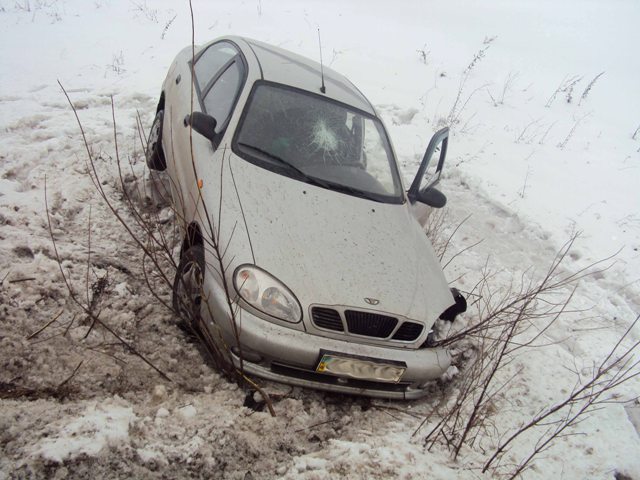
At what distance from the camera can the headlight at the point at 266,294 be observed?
2.41m

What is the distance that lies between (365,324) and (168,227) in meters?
2.16

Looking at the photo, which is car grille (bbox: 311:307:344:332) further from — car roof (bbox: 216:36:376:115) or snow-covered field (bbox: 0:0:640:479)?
car roof (bbox: 216:36:376:115)

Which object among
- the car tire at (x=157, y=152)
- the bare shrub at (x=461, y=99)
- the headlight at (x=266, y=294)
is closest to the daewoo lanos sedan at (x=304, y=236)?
the headlight at (x=266, y=294)

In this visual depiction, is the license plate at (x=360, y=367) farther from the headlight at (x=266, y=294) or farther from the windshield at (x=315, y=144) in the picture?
the windshield at (x=315, y=144)

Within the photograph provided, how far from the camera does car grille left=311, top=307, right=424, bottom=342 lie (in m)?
2.47

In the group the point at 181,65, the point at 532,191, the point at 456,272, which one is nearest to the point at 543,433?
the point at 456,272

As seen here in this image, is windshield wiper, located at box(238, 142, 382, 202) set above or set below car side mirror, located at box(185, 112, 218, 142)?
below

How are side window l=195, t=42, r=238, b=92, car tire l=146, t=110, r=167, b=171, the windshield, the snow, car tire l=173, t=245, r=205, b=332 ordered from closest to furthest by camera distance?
the snow < car tire l=173, t=245, r=205, b=332 < the windshield < side window l=195, t=42, r=238, b=92 < car tire l=146, t=110, r=167, b=171

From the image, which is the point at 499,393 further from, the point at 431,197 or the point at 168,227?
the point at 168,227

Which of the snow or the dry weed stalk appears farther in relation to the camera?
the dry weed stalk

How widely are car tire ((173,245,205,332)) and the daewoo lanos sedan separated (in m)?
0.01

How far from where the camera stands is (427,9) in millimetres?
12875

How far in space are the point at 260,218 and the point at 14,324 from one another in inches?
57.1

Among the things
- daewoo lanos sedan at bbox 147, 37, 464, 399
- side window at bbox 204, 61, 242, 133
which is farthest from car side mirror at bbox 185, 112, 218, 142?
side window at bbox 204, 61, 242, 133
